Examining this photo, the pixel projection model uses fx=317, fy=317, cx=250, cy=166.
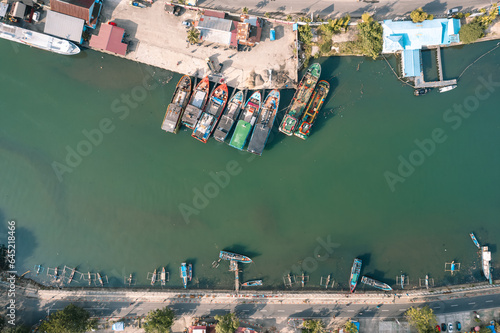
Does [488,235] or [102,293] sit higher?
[488,235]

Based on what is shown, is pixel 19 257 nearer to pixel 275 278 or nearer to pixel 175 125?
pixel 175 125

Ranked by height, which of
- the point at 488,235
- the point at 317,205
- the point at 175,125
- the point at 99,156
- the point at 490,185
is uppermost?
the point at 175,125

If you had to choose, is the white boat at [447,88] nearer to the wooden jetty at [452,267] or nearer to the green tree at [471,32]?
the green tree at [471,32]

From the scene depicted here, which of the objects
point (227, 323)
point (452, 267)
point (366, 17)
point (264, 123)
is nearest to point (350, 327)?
point (227, 323)

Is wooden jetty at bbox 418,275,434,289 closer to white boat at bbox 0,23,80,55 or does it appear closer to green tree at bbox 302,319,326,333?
green tree at bbox 302,319,326,333

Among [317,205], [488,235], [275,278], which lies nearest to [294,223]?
[317,205]

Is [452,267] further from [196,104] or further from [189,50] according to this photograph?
[189,50]
